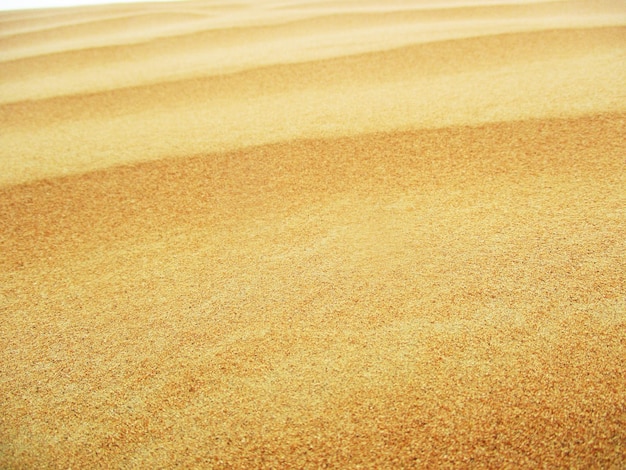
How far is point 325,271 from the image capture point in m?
1.32

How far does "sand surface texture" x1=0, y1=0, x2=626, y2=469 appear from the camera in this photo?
3.03ft

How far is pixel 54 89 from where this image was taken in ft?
9.97

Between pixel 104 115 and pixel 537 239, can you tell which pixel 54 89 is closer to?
pixel 104 115

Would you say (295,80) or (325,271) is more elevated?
(295,80)

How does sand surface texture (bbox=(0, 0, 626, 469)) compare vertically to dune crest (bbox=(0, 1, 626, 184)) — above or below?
below

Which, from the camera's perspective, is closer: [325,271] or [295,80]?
[325,271]

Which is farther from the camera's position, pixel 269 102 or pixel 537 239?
pixel 269 102

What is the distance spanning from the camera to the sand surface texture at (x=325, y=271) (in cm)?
92

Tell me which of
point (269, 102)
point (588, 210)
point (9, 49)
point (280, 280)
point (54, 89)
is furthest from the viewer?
point (9, 49)

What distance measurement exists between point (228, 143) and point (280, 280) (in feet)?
3.21

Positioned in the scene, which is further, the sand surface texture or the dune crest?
the dune crest

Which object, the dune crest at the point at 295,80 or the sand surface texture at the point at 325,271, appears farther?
the dune crest at the point at 295,80

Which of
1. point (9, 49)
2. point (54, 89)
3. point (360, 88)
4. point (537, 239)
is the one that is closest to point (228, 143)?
point (360, 88)

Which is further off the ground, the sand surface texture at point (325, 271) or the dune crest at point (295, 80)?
the dune crest at point (295, 80)
